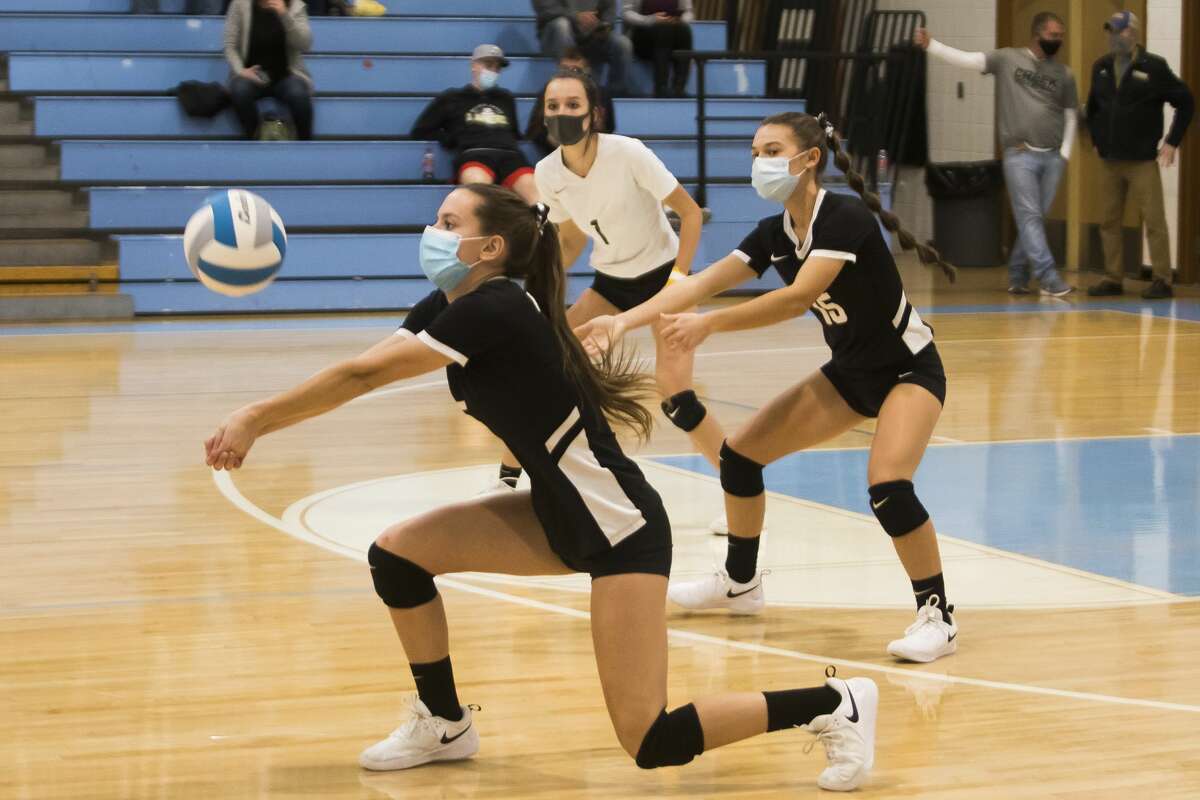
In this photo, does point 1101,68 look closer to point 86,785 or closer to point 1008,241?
point 1008,241

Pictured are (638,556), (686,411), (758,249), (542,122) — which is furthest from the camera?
(542,122)

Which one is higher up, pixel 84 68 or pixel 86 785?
pixel 84 68

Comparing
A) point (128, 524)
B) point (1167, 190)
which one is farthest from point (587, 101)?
point (1167, 190)

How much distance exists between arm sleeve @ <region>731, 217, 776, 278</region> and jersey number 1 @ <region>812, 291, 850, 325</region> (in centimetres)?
20

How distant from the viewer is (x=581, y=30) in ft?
47.8

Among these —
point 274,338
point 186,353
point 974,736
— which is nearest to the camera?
point 974,736

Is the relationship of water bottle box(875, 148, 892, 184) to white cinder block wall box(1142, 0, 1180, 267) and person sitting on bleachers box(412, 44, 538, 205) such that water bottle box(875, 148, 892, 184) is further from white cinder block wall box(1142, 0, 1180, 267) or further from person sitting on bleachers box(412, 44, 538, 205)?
person sitting on bleachers box(412, 44, 538, 205)

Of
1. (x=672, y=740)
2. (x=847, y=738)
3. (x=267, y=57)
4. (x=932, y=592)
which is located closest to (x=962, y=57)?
(x=267, y=57)

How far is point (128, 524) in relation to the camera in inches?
247

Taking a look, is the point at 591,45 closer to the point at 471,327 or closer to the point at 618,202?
the point at 618,202

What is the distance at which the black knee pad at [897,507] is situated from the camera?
455 centimetres

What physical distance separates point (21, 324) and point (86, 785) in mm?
9110

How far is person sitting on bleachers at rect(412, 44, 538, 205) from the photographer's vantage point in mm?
13055

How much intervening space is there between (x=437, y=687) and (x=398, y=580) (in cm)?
27
